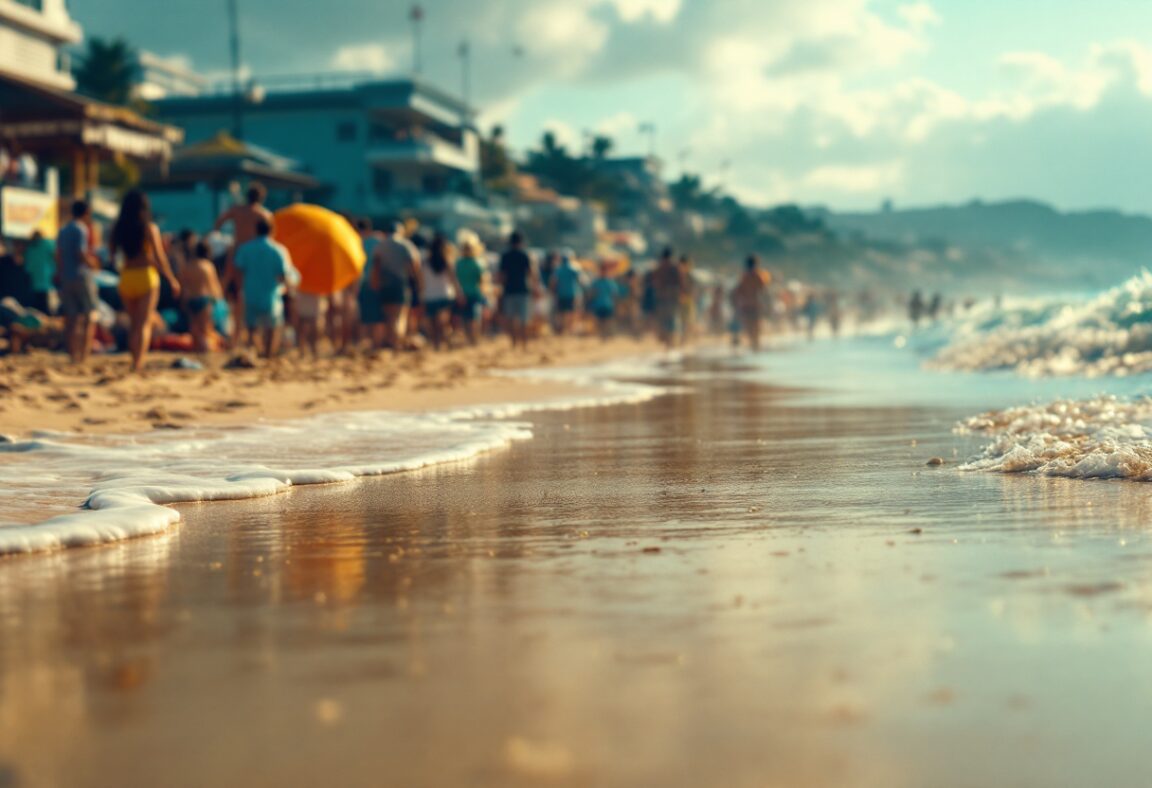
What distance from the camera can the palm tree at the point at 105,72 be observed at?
6462cm

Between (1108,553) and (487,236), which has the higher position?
(487,236)

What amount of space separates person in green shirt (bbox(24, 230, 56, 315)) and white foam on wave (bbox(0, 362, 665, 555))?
353 inches

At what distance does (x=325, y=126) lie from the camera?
215 ft

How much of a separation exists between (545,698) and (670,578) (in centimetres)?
117

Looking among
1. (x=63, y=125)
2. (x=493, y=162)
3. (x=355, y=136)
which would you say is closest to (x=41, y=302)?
(x=63, y=125)

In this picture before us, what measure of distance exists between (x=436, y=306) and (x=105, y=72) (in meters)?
51.4

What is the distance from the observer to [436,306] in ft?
65.1

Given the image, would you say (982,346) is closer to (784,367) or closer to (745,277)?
(784,367)

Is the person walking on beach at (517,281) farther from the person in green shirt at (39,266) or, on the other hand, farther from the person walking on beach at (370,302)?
the person in green shirt at (39,266)

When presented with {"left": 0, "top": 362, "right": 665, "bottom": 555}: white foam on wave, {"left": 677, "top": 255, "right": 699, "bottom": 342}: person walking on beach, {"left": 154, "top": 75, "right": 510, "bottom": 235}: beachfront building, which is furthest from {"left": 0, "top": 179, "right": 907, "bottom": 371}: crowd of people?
{"left": 154, "top": 75, "right": 510, "bottom": 235}: beachfront building

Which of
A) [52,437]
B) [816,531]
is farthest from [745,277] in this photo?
Answer: [816,531]

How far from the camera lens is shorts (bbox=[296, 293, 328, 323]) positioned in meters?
16.7

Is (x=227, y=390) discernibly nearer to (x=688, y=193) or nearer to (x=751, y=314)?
(x=751, y=314)

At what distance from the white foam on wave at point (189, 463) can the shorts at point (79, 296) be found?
5.45 meters
